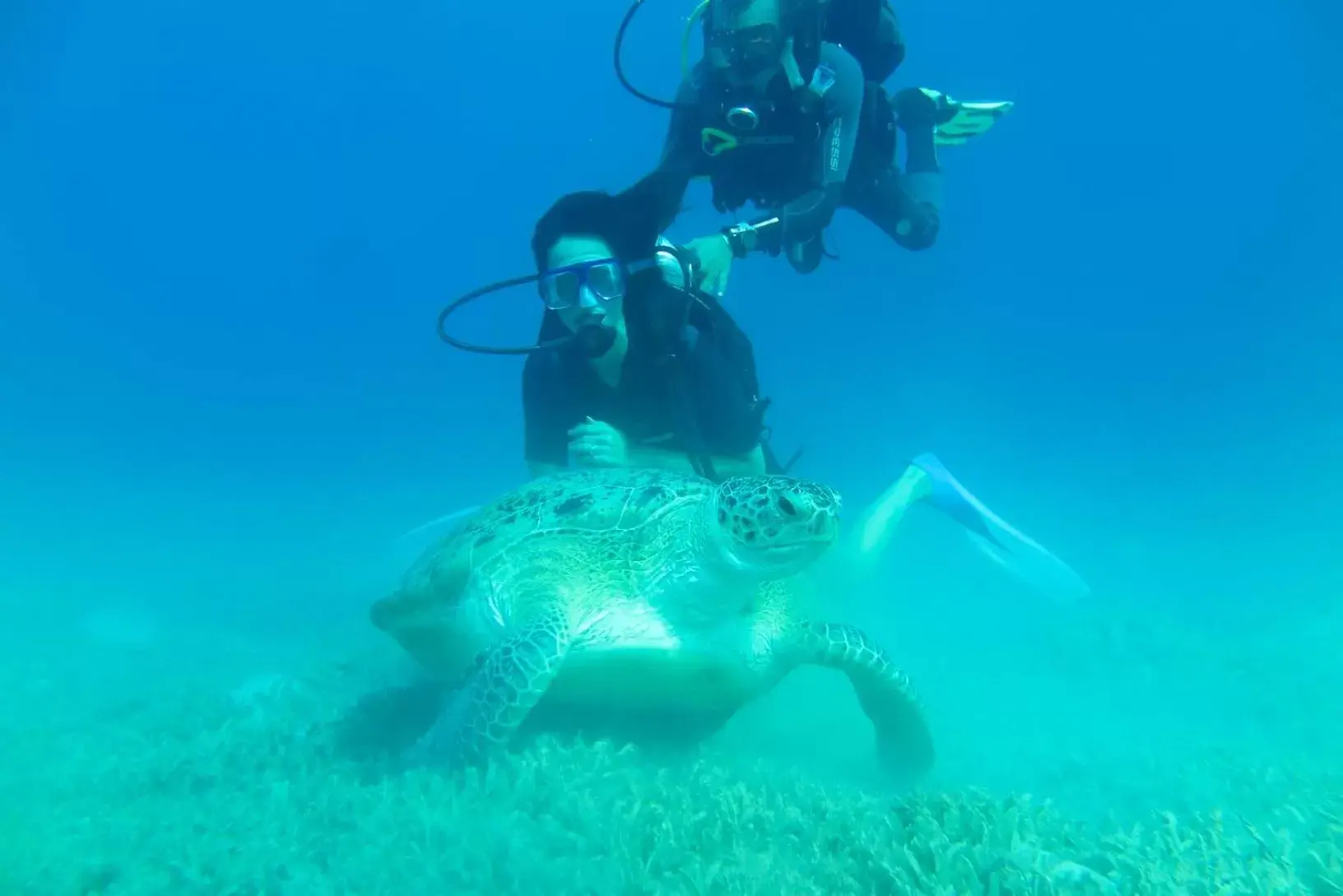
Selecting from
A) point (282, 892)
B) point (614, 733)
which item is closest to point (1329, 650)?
point (614, 733)

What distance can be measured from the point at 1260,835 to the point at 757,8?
532 centimetres

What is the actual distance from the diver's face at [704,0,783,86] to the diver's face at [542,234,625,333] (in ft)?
6.32

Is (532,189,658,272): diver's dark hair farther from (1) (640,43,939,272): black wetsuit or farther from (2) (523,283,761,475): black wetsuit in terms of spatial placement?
(2) (523,283,761,475): black wetsuit

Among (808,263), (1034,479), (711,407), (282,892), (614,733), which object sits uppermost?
(1034,479)

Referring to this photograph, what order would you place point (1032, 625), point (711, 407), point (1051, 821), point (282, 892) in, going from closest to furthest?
point (282, 892)
point (1051, 821)
point (711, 407)
point (1032, 625)

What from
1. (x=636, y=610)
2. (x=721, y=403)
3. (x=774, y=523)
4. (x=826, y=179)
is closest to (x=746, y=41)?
(x=826, y=179)

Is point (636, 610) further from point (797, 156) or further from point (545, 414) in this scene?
point (797, 156)

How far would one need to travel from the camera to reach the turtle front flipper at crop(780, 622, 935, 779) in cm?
346

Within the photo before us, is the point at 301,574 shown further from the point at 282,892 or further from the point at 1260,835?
the point at 1260,835

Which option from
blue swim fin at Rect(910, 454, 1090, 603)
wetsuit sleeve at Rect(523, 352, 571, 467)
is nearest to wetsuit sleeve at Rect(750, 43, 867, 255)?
wetsuit sleeve at Rect(523, 352, 571, 467)

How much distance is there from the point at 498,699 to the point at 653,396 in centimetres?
264

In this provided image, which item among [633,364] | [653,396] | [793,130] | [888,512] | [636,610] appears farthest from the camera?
[793,130]

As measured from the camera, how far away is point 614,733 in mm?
3342

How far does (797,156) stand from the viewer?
5.92m
